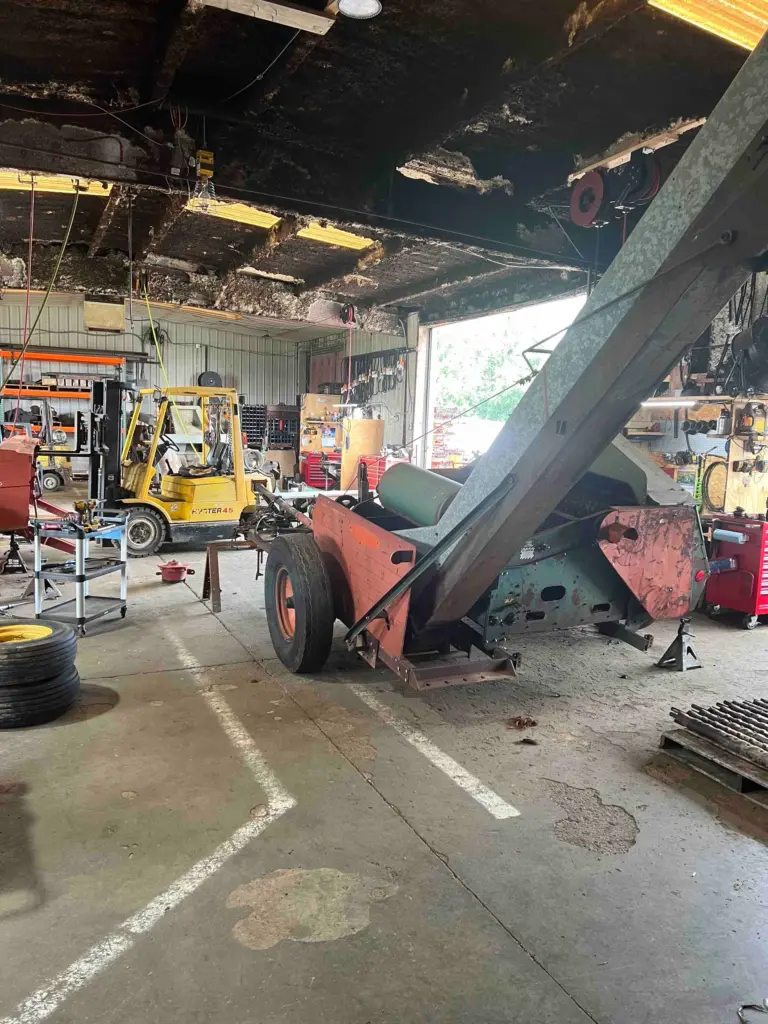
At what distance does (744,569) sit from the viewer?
607 cm

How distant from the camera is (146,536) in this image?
8711 mm

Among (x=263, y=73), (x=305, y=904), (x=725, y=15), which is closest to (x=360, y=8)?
(x=263, y=73)

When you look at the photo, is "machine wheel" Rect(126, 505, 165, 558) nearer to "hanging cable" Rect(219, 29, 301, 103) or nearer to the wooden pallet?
"hanging cable" Rect(219, 29, 301, 103)

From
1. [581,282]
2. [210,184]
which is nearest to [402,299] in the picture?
[581,282]

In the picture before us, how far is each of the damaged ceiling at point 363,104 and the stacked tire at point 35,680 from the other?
2.93 m

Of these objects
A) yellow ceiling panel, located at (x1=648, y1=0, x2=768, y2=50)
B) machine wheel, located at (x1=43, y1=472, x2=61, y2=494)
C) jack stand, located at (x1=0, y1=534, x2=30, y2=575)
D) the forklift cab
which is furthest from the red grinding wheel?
machine wheel, located at (x1=43, y1=472, x2=61, y2=494)

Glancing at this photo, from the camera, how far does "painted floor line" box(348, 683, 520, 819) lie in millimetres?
3086

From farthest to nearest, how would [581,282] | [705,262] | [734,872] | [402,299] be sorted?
1. [402,299]
2. [581,282]
3. [734,872]
4. [705,262]

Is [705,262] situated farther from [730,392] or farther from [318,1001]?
[730,392]

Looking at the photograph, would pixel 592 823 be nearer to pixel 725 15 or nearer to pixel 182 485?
pixel 725 15

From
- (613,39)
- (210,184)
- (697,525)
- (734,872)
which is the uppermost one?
(613,39)

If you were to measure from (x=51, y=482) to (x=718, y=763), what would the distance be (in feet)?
53.7

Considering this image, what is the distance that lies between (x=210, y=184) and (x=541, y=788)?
4.14m

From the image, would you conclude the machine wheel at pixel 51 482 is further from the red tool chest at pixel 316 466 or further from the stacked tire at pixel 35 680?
the stacked tire at pixel 35 680
